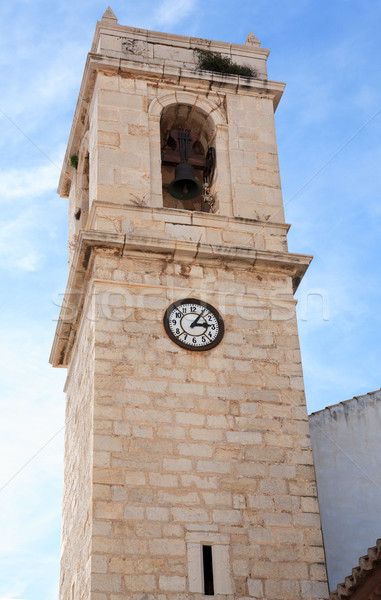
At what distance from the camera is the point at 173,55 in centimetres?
1597

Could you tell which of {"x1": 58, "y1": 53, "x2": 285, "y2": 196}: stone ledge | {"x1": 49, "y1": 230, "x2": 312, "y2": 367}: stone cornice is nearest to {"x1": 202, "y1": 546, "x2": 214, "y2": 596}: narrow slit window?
{"x1": 49, "y1": 230, "x2": 312, "y2": 367}: stone cornice

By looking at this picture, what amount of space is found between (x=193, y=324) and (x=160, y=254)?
1.14m

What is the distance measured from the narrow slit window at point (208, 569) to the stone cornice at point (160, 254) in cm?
408

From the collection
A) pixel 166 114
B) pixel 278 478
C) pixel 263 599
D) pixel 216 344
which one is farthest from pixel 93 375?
pixel 166 114

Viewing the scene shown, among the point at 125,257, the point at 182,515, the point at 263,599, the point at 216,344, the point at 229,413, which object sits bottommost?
the point at 263,599

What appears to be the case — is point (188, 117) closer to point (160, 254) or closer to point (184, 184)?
point (184, 184)

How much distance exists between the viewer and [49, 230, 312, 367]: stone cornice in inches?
527

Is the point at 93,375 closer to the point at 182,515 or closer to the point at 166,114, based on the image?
the point at 182,515

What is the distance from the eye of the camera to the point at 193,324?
13.1 metres

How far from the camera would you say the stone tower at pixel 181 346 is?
1147cm

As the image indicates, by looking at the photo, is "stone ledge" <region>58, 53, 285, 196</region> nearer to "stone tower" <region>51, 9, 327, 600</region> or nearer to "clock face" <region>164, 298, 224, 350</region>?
"stone tower" <region>51, 9, 327, 600</region>

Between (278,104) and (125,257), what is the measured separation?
445 centimetres

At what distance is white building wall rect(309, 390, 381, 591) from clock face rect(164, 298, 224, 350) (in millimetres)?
2112

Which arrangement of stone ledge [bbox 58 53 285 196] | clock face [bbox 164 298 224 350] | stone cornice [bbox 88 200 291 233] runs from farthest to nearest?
1. stone ledge [bbox 58 53 285 196]
2. stone cornice [bbox 88 200 291 233]
3. clock face [bbox 164 298 224 350]
